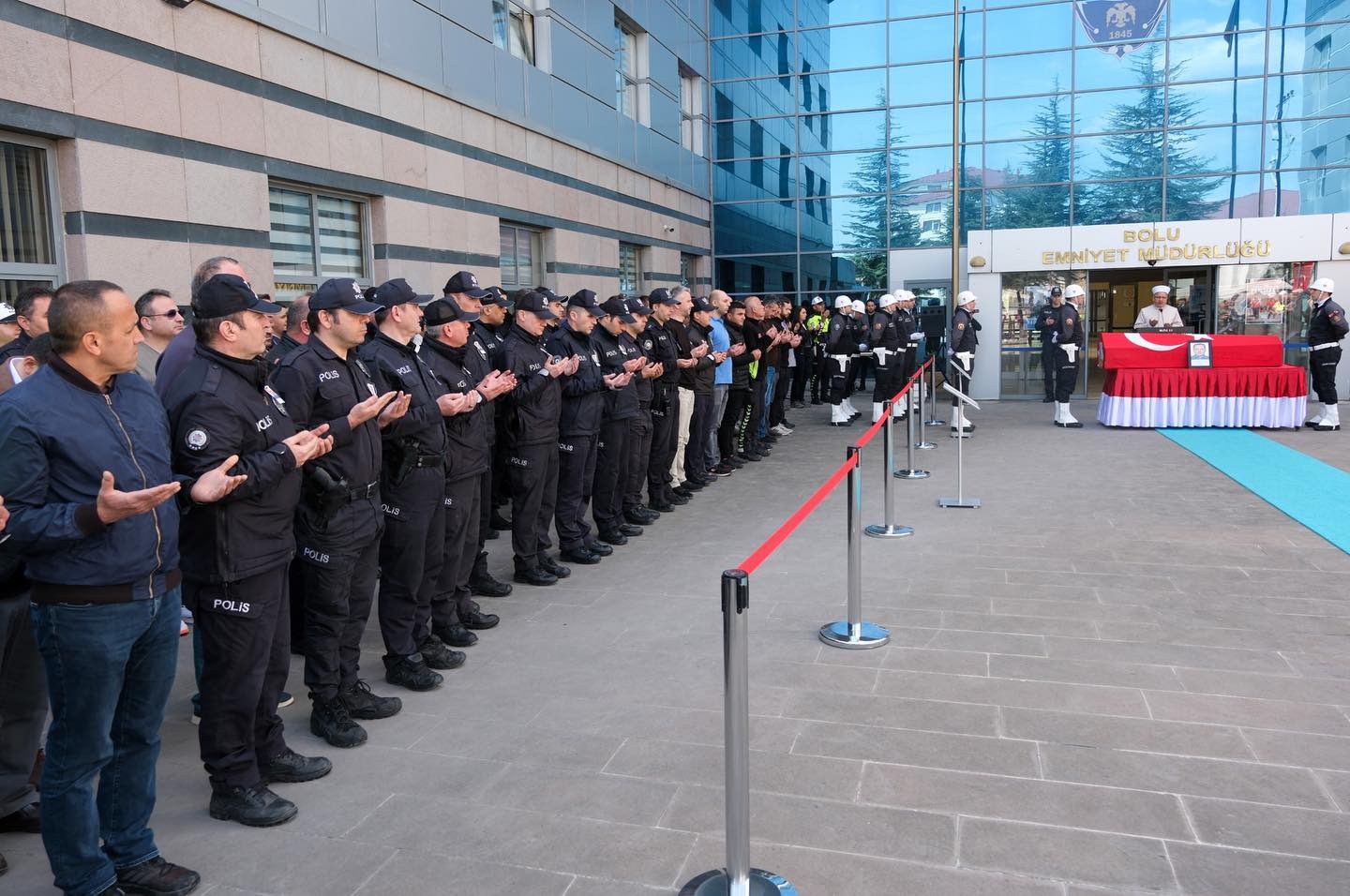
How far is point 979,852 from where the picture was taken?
3416 millimetres

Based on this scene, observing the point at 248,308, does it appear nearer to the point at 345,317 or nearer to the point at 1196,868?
the point at 345,317

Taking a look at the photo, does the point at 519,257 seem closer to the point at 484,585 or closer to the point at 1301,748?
the point at 484,585

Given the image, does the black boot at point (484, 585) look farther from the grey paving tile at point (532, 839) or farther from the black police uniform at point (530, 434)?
the grey paving tile at point (532, 839)

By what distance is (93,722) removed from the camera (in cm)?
310

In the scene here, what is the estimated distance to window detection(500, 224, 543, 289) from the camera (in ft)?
46.5

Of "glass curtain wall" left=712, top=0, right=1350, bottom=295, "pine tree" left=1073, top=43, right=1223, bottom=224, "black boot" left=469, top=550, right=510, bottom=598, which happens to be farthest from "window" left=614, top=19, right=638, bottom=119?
"black boot" left=469, top=550, right=510, bottom=598

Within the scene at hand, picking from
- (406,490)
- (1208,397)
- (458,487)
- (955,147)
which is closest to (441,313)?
(458,487)

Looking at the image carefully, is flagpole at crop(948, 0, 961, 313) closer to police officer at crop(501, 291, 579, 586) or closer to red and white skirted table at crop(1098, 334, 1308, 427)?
red and white skirted table at crop(1098, 334, 1308, 427)

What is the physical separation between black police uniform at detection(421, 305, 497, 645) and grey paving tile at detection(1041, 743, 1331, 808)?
3.30m

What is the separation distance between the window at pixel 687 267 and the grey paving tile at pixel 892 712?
59.4 feet

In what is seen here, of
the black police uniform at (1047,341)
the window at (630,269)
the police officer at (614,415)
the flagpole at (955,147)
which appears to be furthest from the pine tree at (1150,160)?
the police officer at (614,415)

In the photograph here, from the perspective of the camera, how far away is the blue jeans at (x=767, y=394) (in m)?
13.7

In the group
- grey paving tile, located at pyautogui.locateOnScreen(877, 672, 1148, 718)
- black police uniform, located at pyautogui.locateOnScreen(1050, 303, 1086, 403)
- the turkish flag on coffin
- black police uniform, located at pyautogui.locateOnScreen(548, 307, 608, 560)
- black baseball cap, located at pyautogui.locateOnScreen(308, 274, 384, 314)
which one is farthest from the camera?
black police uniform, located at pyautogui.locateOnScreen(1050, 303, 1086, 403)

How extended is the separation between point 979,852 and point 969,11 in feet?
A: 76.1
